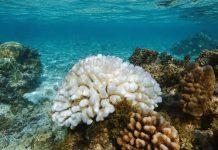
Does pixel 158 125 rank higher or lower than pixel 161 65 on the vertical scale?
higher

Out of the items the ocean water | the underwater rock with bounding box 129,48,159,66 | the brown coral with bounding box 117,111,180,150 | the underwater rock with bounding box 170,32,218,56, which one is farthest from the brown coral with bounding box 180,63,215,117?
the underwater rock with bounding box 170,32,218,56

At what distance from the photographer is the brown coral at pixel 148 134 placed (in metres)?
3.56

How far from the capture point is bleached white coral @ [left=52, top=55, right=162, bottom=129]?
166 inches

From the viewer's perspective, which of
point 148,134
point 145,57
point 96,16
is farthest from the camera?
point 96,16

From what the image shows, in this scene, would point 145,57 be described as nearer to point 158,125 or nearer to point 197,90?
point 197,90

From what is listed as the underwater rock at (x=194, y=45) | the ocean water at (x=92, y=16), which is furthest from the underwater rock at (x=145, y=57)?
the underwater rock at (x=194, y=45)

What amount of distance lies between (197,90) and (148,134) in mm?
1344

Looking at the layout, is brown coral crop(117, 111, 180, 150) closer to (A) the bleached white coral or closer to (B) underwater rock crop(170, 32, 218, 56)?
(A) the bleached white coral

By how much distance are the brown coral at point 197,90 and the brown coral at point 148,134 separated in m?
0.81

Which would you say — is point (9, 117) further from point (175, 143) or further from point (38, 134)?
point (175, 143)

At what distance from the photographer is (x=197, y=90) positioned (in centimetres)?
427

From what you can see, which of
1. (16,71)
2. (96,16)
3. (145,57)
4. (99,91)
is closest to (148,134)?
(99,91)

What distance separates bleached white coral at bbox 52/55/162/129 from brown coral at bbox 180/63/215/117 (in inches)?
24.6

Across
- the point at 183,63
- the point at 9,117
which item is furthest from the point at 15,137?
the point at 183,63
